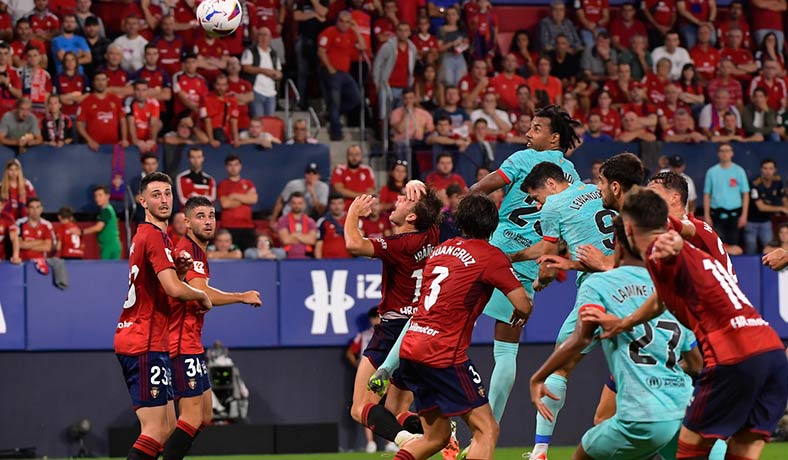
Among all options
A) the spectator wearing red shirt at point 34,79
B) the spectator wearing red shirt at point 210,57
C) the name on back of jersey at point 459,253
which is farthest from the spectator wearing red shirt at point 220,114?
the name on back of jersey at point 459,253

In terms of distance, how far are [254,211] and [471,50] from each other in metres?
4.78

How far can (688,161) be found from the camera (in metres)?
18.0

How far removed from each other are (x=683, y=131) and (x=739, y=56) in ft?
9.48

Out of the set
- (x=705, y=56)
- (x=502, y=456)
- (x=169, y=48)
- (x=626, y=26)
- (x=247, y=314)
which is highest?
(x=626, y=26)

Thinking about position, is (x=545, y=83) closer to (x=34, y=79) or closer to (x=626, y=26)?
(x=626, y=26)

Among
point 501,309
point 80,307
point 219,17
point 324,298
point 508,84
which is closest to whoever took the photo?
point 501,309

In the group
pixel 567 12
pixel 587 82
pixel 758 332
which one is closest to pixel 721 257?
pixel 758 332

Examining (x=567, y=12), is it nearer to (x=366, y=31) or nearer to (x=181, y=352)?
(x=366, y=31)

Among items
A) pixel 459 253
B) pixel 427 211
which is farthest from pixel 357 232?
pixel 459 253

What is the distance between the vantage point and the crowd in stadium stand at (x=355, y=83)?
16.3 metres

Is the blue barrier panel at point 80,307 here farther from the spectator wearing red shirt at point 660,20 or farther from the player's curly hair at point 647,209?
the spectator wearing red shirt at point 660,20

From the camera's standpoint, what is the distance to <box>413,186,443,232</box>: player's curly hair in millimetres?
9211

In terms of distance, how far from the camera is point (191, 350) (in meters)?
9.46

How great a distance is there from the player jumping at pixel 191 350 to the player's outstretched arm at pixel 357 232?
94 cm
